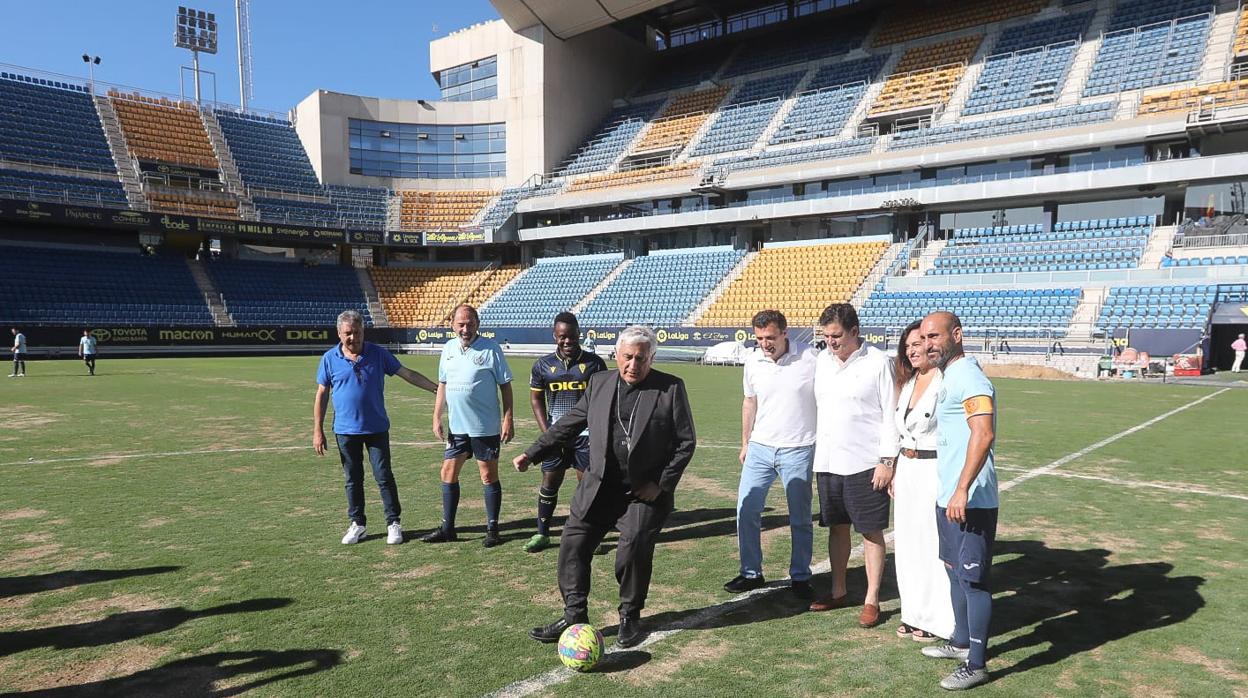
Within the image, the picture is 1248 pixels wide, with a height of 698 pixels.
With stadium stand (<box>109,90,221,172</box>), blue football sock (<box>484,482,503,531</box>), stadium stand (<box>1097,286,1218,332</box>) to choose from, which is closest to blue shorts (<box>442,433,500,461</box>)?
blue football sock (<box>484,482,503,531</box>)

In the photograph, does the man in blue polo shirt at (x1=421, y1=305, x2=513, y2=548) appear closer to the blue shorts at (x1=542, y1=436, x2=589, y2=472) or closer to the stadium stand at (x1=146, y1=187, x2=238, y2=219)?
the blue shorts at (x1=542, y1=436, x2=589, y2=472)

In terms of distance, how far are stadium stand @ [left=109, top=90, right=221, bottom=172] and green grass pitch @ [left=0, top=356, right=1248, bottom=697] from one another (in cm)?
4464

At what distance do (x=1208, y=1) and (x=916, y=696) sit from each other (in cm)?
4947

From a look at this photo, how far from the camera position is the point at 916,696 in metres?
3.78

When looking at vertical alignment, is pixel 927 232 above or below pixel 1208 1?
below

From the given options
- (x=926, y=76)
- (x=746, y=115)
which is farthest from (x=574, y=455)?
(x=746, y=115)

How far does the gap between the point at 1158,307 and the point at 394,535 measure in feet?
102

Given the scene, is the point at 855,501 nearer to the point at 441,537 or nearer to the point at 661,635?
the point at 661,635

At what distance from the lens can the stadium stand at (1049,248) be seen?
99.1 ft

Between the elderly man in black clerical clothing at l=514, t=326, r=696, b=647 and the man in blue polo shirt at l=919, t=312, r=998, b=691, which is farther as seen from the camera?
the elderly man in black clerical clothing at l=514, t=326, r=696, b=647

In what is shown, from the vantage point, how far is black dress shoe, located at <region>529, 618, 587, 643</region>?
436 centimetres

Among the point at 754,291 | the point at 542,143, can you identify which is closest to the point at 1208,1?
the point at 754,291

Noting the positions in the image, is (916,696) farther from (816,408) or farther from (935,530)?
(816,408)

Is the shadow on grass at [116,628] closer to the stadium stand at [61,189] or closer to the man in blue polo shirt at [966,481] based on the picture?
the man in blue polo shirt at [966,481]
